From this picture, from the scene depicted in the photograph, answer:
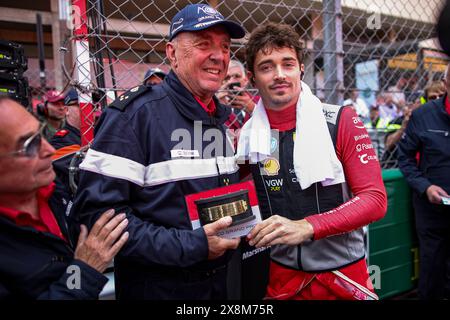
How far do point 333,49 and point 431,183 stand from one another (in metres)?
1.40

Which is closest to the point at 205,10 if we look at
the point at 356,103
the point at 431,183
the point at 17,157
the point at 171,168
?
the point at 171,168

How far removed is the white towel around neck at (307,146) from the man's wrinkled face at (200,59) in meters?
0.33

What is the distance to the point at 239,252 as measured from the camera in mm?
1944

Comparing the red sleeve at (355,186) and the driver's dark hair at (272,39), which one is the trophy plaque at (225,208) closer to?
the red sleeve at (355,186)

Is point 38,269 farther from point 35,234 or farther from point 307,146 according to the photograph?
point 307,146

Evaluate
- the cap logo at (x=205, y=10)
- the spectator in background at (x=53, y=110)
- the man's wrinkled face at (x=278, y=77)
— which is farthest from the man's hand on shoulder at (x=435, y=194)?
the spectator in background at (x=53, y=110)

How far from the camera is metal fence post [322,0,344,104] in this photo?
109 inches

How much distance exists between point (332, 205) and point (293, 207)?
0.61 ft

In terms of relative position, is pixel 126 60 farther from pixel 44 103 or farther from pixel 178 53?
pixel 44 103

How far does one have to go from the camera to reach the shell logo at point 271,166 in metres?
1.79

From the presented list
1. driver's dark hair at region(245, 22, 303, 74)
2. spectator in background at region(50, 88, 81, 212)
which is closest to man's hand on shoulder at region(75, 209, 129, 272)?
spectator in background at region(50, 88, 81, 212)

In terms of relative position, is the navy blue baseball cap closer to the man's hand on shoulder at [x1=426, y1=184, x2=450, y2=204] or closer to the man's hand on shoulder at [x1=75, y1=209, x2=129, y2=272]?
the man's hand on shoulder at [x1=75, y1=209, x2=129, y2=272]

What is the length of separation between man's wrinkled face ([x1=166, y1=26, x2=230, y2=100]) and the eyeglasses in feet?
2.27

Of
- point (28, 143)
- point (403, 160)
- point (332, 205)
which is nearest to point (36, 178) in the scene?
point (28, 143)
